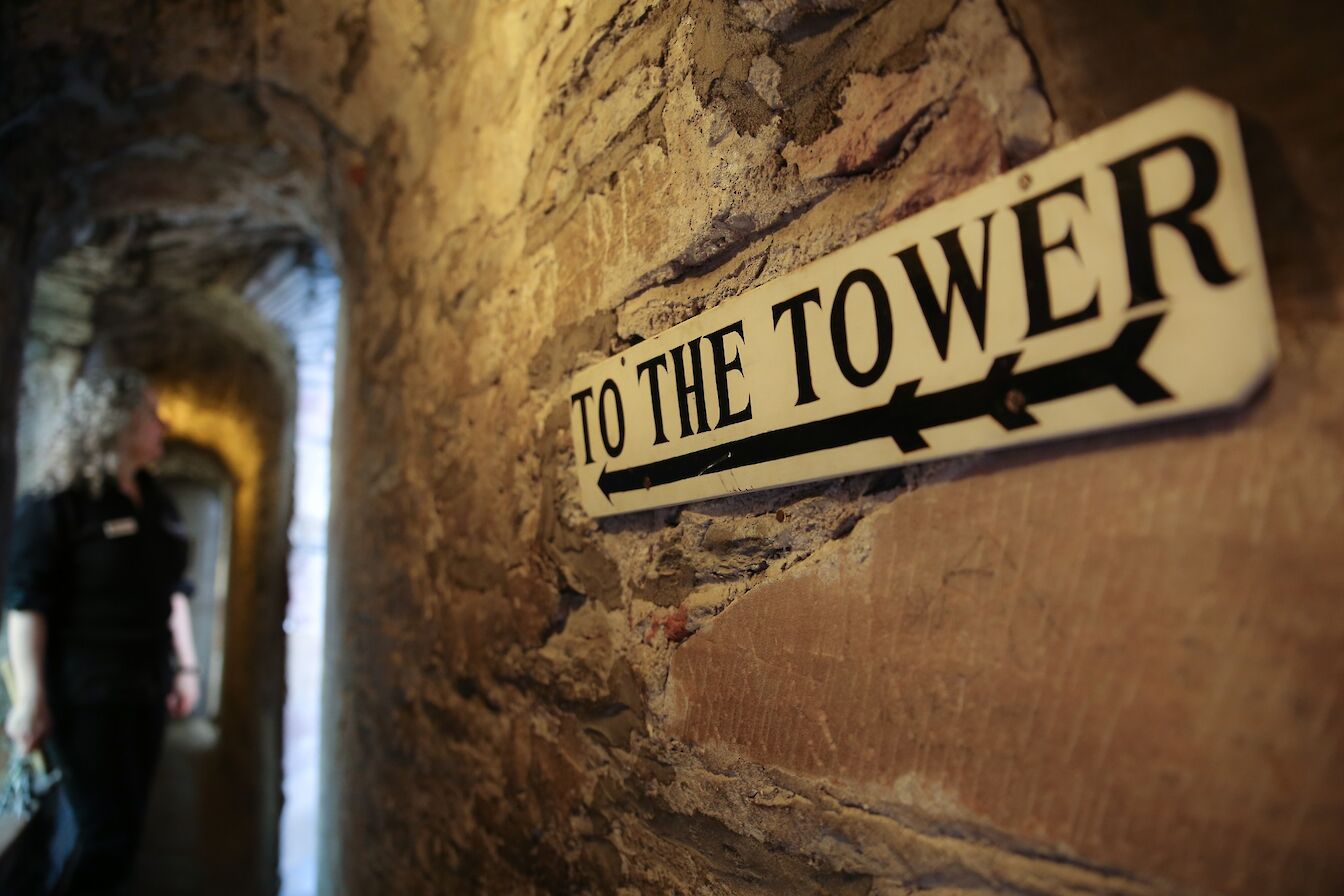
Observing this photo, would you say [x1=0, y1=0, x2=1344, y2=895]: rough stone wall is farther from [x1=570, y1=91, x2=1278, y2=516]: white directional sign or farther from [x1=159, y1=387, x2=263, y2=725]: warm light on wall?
[x1=159, y1=387, x2=263, y2=725]: warm light on wall

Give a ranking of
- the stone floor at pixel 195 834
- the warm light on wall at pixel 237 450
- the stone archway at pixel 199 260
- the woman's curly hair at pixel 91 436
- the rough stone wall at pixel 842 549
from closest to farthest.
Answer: the rough stone wall at pixel 842 549, the stone archway at pixel 199 260, the woman's curly hair at pixel 91 436, the stone floor at pixel 195 834, the warm light on wall at pixel 237 450

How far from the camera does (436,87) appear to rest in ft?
5.03

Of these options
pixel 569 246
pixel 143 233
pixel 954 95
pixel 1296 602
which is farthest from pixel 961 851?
pixel 143 233

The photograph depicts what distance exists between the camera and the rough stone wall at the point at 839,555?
0.42m

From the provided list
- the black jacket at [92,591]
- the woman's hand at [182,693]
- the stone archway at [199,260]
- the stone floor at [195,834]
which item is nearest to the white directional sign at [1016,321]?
the stone archway at [199,260]

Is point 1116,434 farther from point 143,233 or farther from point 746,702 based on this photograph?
point 143,233

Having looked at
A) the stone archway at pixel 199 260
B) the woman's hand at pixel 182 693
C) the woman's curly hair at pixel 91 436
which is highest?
the stone archway at pixel 199 260

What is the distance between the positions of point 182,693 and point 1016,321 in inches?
144

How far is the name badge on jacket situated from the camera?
254 centimetres

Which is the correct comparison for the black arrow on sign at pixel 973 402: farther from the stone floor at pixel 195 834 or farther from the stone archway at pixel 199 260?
the stone floor at pixel 195 834

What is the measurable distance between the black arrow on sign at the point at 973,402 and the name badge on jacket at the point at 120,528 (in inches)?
104

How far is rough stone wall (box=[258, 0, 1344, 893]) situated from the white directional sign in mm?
32

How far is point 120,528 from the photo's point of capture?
2582 millimetres

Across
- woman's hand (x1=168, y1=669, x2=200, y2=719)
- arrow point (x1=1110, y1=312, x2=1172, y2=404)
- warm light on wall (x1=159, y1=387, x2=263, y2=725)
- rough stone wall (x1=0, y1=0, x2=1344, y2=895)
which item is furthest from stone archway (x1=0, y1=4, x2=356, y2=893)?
arrow point (x1=1110, y1=312, x2=1172, y2=404)
